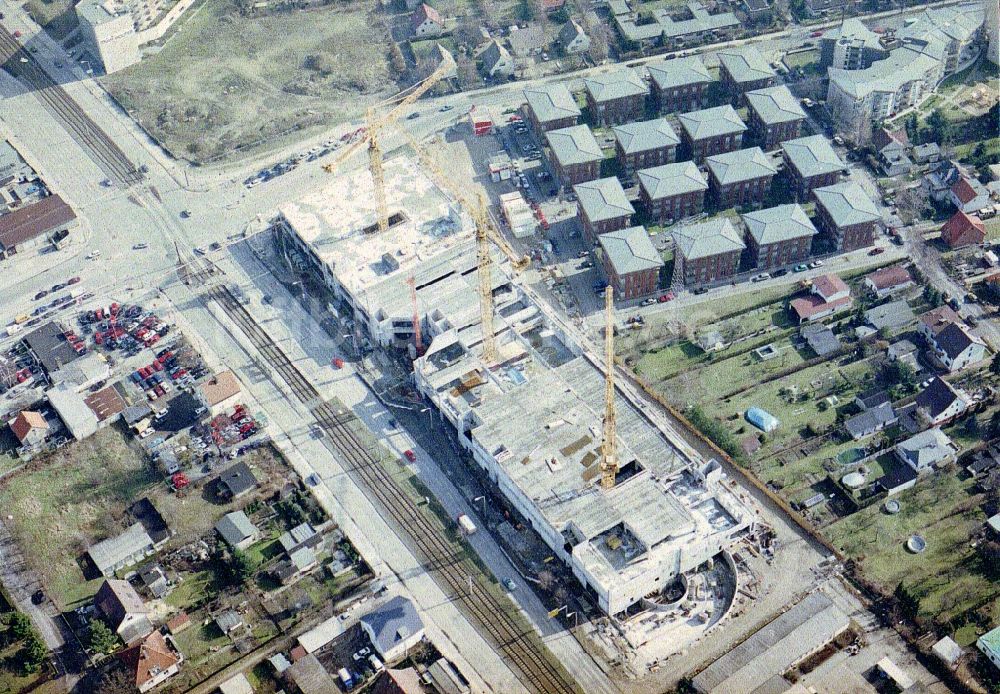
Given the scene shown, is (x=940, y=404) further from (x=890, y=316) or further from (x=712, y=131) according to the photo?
(x=712, y=131)

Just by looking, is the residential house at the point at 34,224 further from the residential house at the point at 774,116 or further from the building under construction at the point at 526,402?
the residential house at the point at 774,116

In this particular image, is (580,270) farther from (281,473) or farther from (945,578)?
(945,578)

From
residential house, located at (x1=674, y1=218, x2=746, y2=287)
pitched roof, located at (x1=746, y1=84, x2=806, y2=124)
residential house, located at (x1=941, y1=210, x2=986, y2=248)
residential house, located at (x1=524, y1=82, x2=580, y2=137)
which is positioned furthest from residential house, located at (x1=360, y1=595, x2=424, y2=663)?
pitched roof, located at (x1=746, y1=84, x2=806, y2=124)

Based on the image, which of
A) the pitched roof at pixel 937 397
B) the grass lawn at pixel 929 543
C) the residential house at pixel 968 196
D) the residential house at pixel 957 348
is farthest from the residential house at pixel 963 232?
the grass lawn at pixel 929 543

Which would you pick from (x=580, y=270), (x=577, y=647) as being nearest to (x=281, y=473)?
(x=577, y=647)

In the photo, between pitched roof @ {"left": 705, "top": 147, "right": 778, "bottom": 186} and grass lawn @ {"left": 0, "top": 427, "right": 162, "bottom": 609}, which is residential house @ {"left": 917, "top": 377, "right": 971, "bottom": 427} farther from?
grass lawn @ {"left": 0, "top": 427, "right": 162, "bottom": 609}
